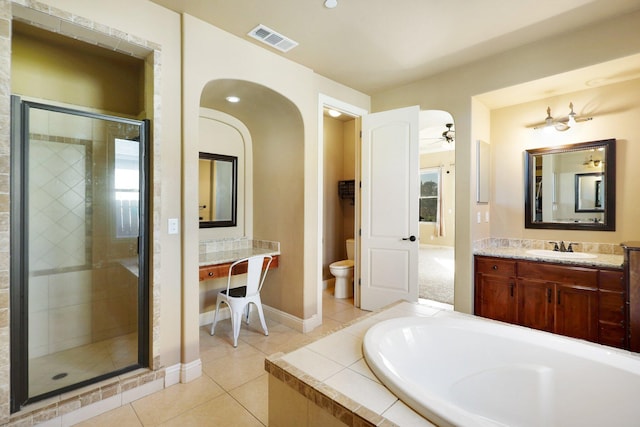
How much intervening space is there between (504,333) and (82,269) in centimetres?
303

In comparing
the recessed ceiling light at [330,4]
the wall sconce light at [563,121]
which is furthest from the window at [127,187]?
the wall sconce light at [563,121]

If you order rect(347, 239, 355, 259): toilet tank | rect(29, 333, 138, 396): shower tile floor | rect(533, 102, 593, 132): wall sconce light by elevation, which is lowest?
rect(29, 333, 138, 396): shower tile floor

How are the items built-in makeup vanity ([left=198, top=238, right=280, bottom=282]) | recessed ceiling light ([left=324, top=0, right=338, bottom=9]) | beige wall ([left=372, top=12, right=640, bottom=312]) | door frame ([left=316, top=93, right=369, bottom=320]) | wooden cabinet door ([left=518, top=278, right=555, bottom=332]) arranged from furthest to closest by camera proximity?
1. door frame ([left=316, top=93, right=369, bottom=320])
2. built-in makeup vanity ([left=198, top=238, right=280, bottom=282])
3. wooden cabinet door ([left=518, top=278, right=555, bottom=332])
4. beige wall ([left=372, top=12, right=640, bottom=312])
5. recessed ceiling light ([left=324, top=0, right=338, bottom=9])

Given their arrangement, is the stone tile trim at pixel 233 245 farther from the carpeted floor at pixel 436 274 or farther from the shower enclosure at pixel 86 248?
the carpeted floor at pixel 436 274

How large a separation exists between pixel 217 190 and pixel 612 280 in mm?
3645

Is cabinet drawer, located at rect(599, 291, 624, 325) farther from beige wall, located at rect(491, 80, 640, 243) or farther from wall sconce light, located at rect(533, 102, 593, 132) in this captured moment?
wall sconce light, located at rect(533, 102, 593, 132)

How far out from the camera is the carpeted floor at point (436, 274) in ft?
14.1

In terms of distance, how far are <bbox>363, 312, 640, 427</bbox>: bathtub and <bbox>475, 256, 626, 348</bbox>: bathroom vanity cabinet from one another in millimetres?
1166

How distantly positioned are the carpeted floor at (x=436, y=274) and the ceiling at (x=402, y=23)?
2.88m

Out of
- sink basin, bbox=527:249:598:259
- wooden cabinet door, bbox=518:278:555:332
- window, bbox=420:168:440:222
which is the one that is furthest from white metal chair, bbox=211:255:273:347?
window, bbox=420:168:440:222

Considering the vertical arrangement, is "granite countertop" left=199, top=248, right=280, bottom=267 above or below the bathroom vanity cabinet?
above

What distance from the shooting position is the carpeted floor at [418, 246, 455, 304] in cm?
430

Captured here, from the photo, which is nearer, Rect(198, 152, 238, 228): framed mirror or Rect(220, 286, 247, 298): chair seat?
Rect(220, 286, 247, 298): chair seat

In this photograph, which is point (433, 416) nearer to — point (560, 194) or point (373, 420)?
point (373, 420)
